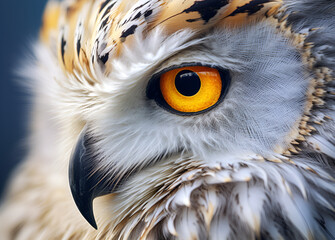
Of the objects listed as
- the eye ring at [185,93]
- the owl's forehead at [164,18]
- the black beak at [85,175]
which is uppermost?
the owl's forehead at [164,18]

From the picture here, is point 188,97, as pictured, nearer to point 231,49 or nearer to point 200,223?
Answer: point 231,49

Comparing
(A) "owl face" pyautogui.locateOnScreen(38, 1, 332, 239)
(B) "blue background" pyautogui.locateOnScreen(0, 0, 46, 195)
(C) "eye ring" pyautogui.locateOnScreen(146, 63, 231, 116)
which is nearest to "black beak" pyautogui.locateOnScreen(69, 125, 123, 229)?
(A) "owl face" pyautogui.locateOnScreen(38, 1, 332, 239)

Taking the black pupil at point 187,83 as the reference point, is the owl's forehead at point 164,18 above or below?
above

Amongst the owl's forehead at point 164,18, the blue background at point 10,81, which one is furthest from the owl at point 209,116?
the blue background at point 10,81

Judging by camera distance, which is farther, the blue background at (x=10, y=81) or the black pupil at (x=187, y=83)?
the blue background at (x=10, y=81)

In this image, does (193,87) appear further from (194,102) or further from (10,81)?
(10,81)

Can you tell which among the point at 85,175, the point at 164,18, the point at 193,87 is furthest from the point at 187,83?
the point at 85,175

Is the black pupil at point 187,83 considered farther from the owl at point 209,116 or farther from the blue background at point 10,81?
the blue background at point 10,81

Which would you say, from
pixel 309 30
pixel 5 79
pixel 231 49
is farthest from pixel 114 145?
pixel 5 79
